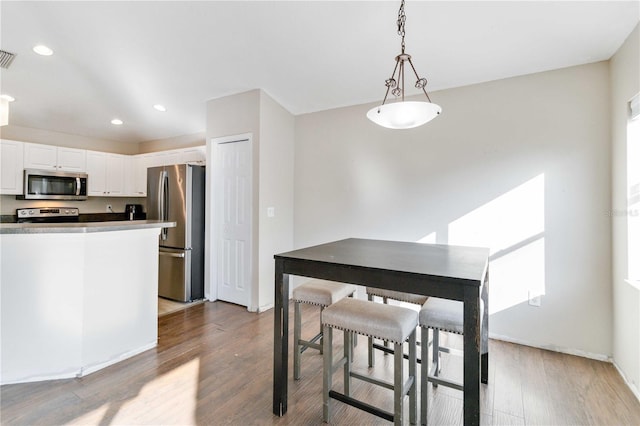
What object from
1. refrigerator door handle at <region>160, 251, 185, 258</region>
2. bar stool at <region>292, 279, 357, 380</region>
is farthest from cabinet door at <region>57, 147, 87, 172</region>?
bar stool at <region>292, 279, 357, 380</region>

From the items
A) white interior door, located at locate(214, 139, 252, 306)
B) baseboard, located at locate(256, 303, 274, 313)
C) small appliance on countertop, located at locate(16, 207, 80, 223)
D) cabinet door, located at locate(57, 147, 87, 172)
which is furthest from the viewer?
cabinet door, located at locate(57, 147, 87, 172)

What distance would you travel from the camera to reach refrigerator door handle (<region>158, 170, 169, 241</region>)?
3949 millimetres

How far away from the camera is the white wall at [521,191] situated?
8.09 feet

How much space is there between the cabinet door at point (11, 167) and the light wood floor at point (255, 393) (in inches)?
125

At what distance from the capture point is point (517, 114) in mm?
2723

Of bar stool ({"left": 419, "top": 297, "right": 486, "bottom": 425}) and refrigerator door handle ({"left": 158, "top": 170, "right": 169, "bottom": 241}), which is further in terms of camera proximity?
refrigerator door handle ({"left": 158, "top": 170, "right": 169, "bottom": 241})

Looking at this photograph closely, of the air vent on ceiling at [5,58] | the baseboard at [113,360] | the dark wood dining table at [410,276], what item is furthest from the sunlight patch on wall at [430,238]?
the air vent on ceiling at [5,58]

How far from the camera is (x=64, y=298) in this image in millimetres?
2154

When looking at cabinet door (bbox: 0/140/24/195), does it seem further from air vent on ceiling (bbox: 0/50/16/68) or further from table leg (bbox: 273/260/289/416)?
table leg (bbox: 273/260/289/416)

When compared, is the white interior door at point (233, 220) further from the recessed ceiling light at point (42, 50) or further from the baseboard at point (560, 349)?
the baseboard at point (560, 349)

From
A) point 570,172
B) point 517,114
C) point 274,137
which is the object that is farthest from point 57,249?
point 570,172

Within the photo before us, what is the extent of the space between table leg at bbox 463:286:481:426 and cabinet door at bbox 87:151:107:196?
5.48 m

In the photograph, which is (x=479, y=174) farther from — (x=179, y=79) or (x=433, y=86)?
(x=179, y=79)

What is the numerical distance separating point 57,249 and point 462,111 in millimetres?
3581
